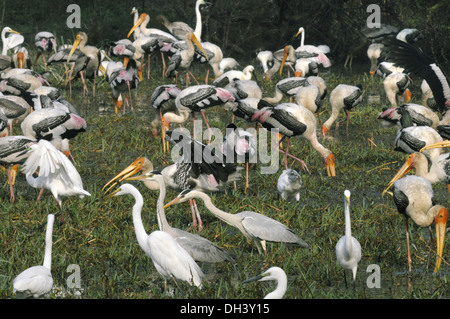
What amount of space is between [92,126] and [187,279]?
5.90 metres

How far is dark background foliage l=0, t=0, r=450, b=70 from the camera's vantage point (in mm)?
14664

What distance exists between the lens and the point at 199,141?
739 centimetres

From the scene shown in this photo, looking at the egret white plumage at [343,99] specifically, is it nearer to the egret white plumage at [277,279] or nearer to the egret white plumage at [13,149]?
the egret white plumage at [13,149]

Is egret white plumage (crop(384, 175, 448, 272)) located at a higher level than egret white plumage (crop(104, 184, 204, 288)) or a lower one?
higher

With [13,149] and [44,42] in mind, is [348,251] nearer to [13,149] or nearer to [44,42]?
[13,149]

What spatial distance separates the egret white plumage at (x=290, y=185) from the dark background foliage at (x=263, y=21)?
7732 millimetres

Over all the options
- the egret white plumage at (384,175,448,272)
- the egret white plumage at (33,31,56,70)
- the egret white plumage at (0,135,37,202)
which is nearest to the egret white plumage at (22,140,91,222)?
the egret white plumage at (0,135,37,202)

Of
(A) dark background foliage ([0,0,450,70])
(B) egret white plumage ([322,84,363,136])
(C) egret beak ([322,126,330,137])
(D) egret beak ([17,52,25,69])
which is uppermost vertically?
→ (A) dark background foliage ([0,0,450,70])

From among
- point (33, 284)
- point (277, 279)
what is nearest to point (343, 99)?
point (277, 279)

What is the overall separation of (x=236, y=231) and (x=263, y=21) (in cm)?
1083

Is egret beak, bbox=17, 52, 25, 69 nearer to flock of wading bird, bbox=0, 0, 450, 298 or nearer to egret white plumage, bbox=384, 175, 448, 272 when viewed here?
flock of wading bird, bbox=0, 0, 450, 298

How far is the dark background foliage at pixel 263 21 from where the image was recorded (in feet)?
48.1

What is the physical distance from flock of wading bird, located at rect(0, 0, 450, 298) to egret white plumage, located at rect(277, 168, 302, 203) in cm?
1

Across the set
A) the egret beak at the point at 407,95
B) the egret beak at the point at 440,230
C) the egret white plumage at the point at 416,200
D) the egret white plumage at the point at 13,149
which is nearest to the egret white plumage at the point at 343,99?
the egret beak at the point at 407,95
